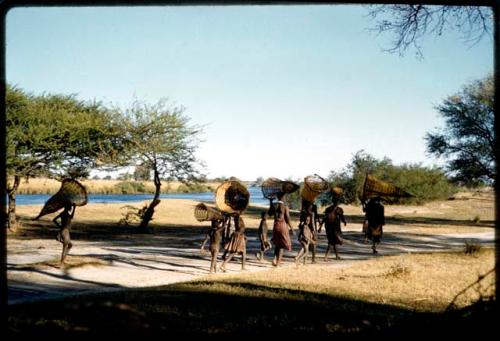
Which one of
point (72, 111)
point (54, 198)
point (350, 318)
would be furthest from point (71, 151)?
point (350, 318)

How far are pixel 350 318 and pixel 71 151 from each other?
68.0 feet

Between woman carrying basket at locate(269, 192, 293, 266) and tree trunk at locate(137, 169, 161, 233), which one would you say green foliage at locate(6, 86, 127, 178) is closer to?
tree trunk at locate(137, 169, 161, 233)

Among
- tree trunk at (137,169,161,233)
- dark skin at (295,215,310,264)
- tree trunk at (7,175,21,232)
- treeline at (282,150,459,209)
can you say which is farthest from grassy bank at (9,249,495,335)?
treeline at (282,150,459,209)

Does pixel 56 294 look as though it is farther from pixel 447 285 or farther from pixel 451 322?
pixel 447 285

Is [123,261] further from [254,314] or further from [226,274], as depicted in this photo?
[254,314]

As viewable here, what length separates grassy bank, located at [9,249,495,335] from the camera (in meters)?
3.59

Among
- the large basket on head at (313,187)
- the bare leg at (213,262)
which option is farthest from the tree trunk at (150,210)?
the bare leg at (213,262)

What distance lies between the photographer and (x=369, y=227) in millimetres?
16203

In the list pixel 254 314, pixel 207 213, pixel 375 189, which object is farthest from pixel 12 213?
pixel 254 314

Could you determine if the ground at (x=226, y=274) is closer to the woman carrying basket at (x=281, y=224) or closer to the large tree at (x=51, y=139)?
the woman carrying basket at (x=281, y=224)

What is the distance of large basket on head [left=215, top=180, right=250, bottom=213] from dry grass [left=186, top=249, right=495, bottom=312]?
6.06ft

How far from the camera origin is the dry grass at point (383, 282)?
8913 millimetres

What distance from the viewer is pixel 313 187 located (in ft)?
49.9

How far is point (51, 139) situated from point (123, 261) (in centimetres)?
1247
